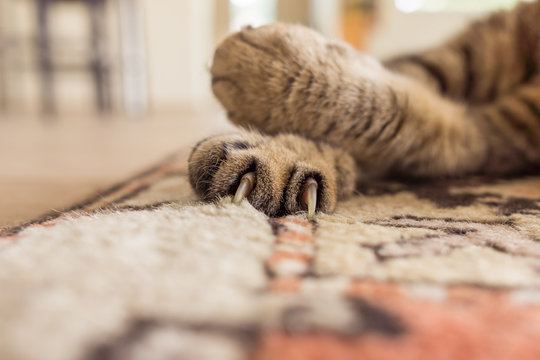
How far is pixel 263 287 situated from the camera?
0.30 meters

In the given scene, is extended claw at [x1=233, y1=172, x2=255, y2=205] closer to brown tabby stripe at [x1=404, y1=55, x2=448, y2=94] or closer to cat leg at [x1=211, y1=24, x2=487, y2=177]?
cat leg at [x1=211, y1=24, x2=487, y2=177]

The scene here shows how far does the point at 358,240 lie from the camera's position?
0.41 meters

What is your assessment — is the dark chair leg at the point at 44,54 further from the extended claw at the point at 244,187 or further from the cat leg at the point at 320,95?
the extended claw at the point at 244,187

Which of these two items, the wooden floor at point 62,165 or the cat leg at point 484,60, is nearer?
the wooden floor at point 62,165

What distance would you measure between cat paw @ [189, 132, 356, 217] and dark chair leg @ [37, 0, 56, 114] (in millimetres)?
2938

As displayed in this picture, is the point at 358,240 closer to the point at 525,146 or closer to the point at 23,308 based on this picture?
the point at 23,308

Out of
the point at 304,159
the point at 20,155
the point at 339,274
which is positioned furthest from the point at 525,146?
the point at 20,155

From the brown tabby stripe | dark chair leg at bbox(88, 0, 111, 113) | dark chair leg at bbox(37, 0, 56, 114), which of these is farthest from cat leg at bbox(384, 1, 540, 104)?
dark chair leg at bbox(88, 0, 111, 113)

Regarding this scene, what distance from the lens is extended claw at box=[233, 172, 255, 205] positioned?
1.48 feet

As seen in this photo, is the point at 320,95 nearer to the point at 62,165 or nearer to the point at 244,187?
the point at 244,187

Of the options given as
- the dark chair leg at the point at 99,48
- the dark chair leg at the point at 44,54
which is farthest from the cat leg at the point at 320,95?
the dark chair leg at the point at 99,48

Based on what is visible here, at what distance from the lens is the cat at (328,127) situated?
0.48 m

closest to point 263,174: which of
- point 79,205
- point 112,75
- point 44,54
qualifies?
point 79,205

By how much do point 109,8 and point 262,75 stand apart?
430cm
